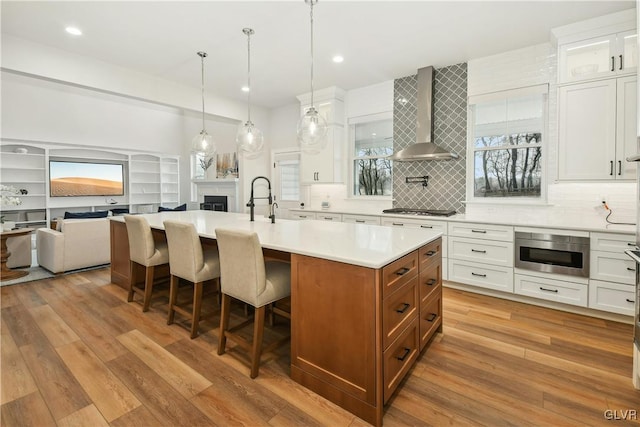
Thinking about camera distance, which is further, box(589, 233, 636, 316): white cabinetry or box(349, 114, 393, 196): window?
box(349, 114, 393, 196): window

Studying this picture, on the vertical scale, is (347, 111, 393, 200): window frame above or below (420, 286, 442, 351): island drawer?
above

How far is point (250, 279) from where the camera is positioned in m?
2.08

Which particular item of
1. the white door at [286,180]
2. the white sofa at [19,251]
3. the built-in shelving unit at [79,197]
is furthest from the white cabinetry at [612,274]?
the built-in shelving unit at [79,197]

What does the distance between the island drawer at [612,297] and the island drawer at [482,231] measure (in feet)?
2.70

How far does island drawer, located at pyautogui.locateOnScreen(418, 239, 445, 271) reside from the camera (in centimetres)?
222

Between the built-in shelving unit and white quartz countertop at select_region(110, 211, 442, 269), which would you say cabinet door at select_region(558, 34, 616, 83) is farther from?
the built-in shelving unit

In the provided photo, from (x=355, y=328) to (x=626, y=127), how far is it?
3.34m

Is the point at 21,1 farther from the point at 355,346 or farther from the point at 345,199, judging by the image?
the point at 345,199

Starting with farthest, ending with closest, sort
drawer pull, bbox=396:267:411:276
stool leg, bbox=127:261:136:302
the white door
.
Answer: the white door
stool leg, bbox=127:261:136:302
drawer pull, bbox=396:267:411:276

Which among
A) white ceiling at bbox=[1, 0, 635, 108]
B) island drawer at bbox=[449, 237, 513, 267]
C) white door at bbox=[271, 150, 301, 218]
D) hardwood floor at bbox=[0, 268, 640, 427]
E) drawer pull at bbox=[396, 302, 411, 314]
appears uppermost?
white ceiling at bbox=[1, 0, 635, 108]

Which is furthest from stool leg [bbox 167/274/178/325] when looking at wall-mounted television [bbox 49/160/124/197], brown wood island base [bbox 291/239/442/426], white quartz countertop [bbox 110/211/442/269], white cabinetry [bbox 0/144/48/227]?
wall-mounted television [bbox 49/160/124/197]

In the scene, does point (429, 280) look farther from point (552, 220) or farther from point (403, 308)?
point (552, 220)

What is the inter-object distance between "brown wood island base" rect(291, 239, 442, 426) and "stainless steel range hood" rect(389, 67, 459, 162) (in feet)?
7.99

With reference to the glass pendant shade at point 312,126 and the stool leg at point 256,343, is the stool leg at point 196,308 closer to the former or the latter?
the stool leg at point 256,343
